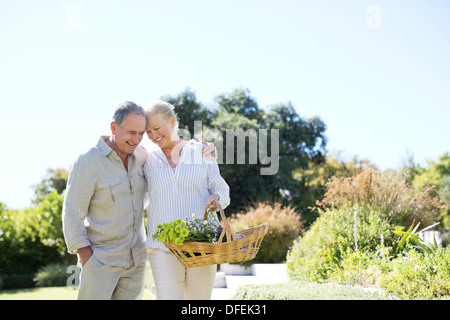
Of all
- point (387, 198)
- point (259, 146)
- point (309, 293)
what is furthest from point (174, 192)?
point (259, 146)

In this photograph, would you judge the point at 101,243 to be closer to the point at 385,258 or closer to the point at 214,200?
the point at 214,200

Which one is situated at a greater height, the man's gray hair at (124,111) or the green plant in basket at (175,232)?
the man's gray hair at (124,111)

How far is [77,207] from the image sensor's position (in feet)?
9.07

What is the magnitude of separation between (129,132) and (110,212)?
560 millimetres

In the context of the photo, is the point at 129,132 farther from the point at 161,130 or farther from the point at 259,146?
the point at 259,146

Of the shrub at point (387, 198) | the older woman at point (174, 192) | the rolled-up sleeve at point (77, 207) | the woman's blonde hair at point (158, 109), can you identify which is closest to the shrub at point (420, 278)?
the shrub at point (387, 198)

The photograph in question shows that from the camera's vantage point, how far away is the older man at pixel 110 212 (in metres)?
2.76

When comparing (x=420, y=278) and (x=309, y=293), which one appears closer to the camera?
(x=420, y=278)

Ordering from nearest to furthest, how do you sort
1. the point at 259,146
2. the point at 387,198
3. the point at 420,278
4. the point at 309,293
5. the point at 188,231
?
the point at 188,231 → the point at 420,278 → the point at 309,293 → the point at 387,198 → the point at 259,146

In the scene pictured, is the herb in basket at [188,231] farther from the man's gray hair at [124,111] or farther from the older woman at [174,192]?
the man's gray hair at [124,111]

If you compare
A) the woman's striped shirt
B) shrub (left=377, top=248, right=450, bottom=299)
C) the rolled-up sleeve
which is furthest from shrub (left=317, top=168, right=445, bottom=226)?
the rolled-up sleeve

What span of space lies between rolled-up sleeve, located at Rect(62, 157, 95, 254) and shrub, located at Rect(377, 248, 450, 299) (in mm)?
3379
